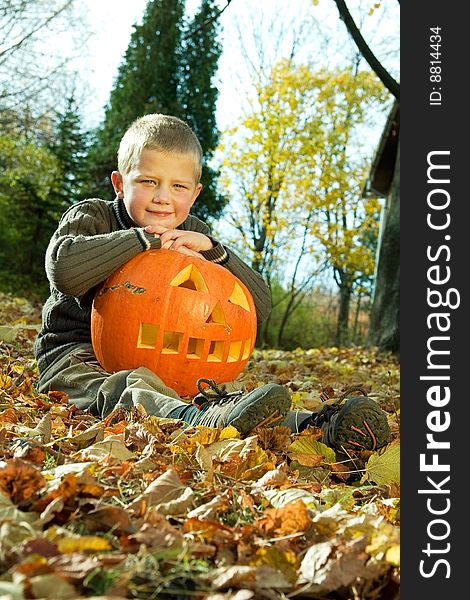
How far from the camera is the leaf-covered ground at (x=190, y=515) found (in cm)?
126

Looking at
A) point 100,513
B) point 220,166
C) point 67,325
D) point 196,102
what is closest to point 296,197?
point 220,166

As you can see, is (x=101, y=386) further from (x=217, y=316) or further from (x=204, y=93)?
(x=204, y=93)

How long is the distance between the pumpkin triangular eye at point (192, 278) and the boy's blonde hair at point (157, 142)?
1.78 ft

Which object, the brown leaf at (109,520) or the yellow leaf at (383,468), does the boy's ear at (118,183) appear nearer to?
the yellow leaf at (383,468)

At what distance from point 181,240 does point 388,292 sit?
7120mm

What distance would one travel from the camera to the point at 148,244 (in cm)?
322

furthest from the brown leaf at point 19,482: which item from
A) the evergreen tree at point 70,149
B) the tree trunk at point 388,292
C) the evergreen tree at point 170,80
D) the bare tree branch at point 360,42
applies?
the evergreen tree at point 170,80

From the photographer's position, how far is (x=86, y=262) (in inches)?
123

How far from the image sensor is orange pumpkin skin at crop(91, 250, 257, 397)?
3.14m

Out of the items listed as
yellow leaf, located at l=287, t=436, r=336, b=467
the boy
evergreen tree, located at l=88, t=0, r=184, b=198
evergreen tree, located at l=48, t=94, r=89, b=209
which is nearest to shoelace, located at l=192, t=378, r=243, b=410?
the boy

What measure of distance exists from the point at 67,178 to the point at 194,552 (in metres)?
16.2

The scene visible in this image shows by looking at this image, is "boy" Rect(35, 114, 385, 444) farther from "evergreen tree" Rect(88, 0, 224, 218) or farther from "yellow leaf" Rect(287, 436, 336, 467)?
"evergreen tree" Rect(88, 0, 224, 218)

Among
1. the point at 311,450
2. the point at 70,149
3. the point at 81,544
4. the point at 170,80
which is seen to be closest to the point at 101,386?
the point at 311,450

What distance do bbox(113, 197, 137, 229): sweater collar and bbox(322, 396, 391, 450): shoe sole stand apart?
1.60 meters
